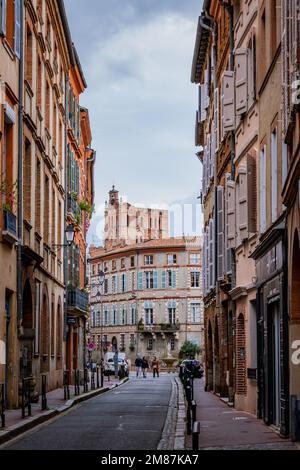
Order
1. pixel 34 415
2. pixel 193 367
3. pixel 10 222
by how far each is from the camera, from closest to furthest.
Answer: pixel 34 415, pixel 10 222, pixel 193 367

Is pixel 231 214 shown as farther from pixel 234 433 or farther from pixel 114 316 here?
pixel 114 316

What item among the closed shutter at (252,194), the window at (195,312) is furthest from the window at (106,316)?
the closed shutter at (252,194)

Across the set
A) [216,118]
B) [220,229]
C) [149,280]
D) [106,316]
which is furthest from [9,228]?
[106,316]

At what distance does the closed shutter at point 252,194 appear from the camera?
22.4 m

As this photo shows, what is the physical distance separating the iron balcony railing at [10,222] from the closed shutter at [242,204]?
5.22m

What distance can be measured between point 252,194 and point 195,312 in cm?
9246

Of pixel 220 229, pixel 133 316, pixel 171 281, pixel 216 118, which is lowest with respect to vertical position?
pixel 133 316

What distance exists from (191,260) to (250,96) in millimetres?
92163

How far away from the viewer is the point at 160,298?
115562mm

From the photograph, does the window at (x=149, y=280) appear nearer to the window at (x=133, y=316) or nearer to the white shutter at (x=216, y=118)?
the window at (x=133, y=316)

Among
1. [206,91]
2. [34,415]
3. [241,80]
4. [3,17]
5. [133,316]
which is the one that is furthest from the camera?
[133,316]

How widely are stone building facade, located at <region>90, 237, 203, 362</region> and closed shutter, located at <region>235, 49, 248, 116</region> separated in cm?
8943

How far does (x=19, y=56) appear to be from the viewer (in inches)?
971
